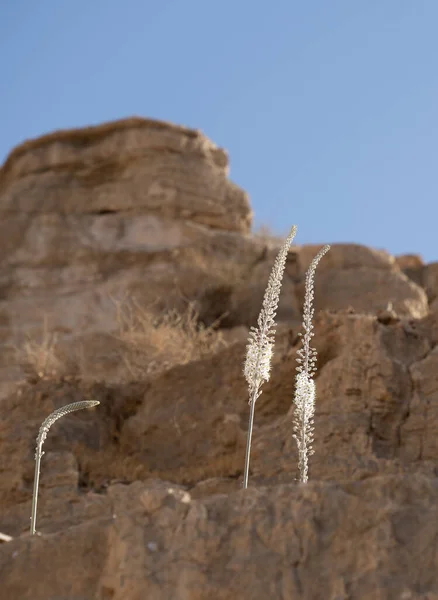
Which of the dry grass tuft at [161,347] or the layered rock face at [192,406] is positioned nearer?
the layered rock face at [192,406]

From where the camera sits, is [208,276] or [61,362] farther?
[208,276]

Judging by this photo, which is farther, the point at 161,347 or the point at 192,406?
the point at 161,347

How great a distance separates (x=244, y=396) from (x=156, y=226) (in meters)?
9.75

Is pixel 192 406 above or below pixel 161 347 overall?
below

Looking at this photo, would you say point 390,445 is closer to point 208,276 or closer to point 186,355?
point 186,355

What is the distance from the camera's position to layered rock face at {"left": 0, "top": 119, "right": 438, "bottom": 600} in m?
3.44

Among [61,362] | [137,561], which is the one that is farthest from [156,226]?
[137,561]

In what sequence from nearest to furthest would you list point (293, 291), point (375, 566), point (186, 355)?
1. point (375, 566)
2. point (186, 355)
3. point (293, 291)

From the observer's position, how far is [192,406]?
948 cm

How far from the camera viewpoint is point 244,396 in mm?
9383

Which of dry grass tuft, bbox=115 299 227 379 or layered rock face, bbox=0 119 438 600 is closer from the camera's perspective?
layered rock face, bbox=0 119 438 600

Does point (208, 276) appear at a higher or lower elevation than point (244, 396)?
higher

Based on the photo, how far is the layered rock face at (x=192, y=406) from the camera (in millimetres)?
3436

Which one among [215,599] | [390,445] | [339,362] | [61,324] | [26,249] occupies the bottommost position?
[215,599]
